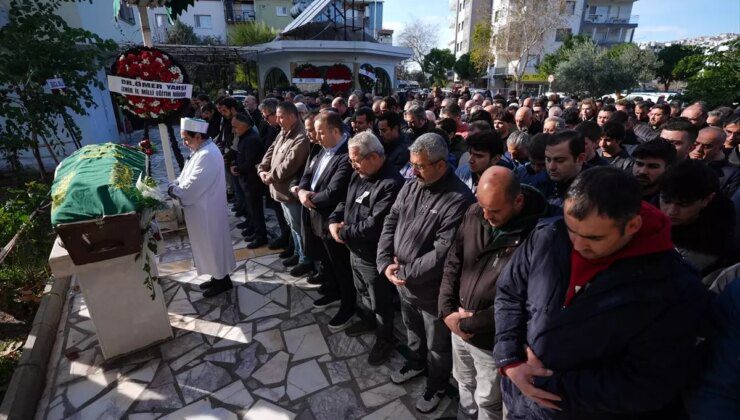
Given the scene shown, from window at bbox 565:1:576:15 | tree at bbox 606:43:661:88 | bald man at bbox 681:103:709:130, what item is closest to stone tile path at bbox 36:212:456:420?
bald man at bbox 681:103:709:130

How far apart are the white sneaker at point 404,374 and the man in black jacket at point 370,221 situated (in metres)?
0.25

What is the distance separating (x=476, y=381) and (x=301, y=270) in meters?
2.96

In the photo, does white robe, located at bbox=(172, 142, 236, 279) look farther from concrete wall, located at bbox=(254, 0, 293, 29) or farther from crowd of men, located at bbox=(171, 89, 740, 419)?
concrete wall, located at bbox=(254, 0, 293, 29)

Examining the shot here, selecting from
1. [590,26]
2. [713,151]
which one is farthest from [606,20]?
[713,151]

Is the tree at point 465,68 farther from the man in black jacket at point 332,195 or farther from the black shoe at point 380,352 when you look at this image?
the black shoe at point 380,352

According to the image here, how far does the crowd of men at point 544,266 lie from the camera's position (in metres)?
1.40

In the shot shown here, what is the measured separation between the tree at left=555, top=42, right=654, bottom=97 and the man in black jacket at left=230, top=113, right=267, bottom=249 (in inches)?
848

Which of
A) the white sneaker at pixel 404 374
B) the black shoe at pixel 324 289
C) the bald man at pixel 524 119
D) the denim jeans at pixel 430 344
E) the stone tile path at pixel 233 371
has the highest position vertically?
the bald man at pixel 524 119

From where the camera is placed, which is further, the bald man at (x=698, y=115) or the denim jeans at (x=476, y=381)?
the bald man at (x=698, y=115)

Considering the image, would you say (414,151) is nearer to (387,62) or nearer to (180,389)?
(180,389)

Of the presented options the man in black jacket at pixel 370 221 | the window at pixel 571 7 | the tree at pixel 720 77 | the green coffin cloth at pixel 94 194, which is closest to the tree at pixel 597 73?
the tree at pixel 720 77

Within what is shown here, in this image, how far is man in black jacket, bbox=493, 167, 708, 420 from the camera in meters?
1.38

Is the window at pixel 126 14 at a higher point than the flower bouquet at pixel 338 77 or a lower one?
higher

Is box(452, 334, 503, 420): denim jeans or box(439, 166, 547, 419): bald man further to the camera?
box(452, 334, 503, 420): denim jeans
